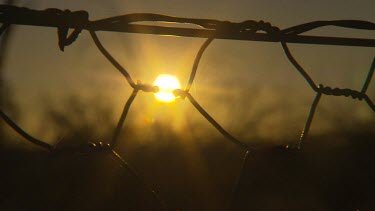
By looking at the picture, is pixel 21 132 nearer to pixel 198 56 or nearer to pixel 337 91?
pixel 198 56

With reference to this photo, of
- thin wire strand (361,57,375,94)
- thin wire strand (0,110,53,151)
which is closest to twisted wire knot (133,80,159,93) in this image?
thin wire strand (0,110,53,151)

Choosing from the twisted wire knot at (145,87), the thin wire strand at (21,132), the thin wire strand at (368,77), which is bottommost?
the thin wire strand at (21,132)

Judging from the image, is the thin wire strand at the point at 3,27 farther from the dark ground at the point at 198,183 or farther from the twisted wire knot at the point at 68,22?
the dark ground at the point at 198,183

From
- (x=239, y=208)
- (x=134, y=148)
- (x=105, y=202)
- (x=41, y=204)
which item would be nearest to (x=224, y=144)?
(x=134, y=148)

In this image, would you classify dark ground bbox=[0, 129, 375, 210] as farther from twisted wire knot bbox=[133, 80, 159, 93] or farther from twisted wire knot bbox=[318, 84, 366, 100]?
twisted wire knot bbox=[133, 80, 159, 93]

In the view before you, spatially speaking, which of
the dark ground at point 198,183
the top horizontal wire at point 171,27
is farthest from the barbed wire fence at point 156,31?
the dark ground at point 198,183

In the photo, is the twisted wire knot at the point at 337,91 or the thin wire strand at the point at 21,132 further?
the twisted wire knot at the point at 337,91

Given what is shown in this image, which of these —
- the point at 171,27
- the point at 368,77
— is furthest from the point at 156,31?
the point at 368,77

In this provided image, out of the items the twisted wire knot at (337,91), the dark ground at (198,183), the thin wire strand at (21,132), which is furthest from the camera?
the dark ground at (198,183)
